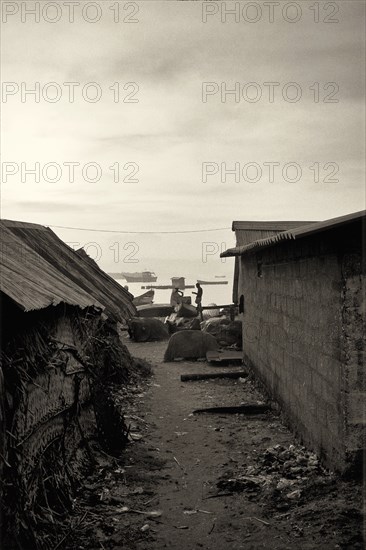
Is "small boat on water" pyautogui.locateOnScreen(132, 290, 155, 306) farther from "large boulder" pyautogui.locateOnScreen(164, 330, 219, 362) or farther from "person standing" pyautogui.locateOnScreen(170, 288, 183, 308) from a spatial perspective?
"large boulder" pyautogui.locateOnScreen(164, 330, 219, 362)

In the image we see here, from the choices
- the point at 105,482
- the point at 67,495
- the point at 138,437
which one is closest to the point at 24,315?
the point at 67,495

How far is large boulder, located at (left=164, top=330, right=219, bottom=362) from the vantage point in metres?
15.6

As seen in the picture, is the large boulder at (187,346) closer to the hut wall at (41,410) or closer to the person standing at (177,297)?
the hut wall at (41,410)

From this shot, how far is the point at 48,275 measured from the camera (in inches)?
280

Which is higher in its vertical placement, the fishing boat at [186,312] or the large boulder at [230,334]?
the fishing boat at [186,312]

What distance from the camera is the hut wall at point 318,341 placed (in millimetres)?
5477

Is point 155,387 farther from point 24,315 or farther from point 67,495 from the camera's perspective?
point 24,315

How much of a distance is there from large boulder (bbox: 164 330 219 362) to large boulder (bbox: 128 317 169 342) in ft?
15.7

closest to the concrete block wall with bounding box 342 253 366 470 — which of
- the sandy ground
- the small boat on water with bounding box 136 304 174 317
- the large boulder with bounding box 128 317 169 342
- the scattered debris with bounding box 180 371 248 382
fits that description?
the sandy ground

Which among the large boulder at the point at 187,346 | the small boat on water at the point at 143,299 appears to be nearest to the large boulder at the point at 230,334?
the large boulder at the point at 187,346

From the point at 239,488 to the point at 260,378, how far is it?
17.2ft

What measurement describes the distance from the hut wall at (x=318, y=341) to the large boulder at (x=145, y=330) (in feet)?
35.3

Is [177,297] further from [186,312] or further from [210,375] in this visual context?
[210,375]

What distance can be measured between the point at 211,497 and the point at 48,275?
345 cm
